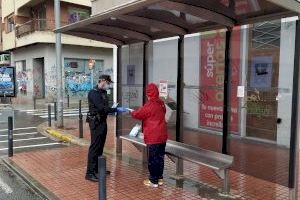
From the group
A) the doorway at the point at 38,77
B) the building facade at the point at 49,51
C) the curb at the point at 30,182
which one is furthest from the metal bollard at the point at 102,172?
the doorway at the point at 38,77

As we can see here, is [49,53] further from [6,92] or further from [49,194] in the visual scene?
[49,194]

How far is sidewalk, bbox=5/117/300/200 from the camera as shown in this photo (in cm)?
607

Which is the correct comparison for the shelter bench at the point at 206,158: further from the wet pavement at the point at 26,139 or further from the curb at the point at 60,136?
the wet pavement at the point at 26,139

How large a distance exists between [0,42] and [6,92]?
96.1ft

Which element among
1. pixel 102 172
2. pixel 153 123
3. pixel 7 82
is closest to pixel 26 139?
pixel 7 82

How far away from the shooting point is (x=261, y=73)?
6.32 meters

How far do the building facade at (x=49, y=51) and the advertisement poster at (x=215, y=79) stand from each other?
20.0 meters

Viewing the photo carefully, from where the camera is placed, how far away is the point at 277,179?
5.50m

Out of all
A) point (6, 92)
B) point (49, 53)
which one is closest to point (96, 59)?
point (49, 53)

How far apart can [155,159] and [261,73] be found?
7.49 feet

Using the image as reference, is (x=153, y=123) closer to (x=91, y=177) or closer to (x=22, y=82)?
(x=91, y=177)

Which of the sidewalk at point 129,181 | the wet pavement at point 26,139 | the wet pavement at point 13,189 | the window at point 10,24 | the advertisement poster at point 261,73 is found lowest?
the wet pavement at point 13,189

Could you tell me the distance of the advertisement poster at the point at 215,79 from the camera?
6680 millimetres

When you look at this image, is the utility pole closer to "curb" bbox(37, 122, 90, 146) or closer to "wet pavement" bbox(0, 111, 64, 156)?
"curb" bbox(37, 122, 90, 146)
